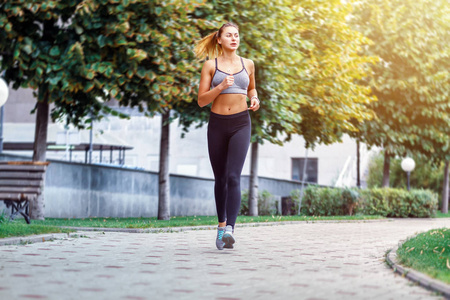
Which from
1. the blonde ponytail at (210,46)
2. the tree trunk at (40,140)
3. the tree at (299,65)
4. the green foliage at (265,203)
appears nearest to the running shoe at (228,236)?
the blonde ponytail at (210,46)

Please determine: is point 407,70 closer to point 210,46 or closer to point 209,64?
point 210,46

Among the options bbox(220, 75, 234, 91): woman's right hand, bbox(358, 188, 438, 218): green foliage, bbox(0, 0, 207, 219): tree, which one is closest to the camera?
bbox(220, 75, 234, 91): woman's right hand

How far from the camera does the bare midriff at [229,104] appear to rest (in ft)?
Result: 25.7

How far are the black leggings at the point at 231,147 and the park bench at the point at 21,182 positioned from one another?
4.57 metres

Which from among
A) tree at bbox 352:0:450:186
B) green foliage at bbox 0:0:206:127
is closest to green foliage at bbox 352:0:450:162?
tree at bbox 352:0:450:186

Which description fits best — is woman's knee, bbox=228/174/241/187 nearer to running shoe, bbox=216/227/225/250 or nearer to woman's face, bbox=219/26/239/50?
running shoe, bbox=216/227/225/250

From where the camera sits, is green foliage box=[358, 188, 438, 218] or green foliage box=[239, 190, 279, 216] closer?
green foliage box=[239, 190, 279, 216]

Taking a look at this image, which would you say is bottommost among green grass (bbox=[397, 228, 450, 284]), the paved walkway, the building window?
the paved walkway

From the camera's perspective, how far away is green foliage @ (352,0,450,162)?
2539cm

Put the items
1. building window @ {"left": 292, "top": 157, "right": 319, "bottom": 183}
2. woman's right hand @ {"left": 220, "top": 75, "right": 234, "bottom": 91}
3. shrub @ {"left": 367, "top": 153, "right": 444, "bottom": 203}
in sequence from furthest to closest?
building window @ {"left": 292, "top": 157, "right": 319, "bottom": 183} < shrub @ {"left": 367, "top": 153, "right": 444, "bottom": 203} < woman's right hand @ {"left": 220, "top": 75, "right": 234, "bottom": 91}

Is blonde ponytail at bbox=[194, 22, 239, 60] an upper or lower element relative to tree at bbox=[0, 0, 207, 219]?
lower

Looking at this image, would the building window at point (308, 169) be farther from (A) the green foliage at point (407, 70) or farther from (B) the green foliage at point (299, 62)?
(B) the green foliage at point (299, 62)

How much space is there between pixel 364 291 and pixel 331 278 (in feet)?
2.24

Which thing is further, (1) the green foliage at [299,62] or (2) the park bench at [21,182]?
(1) the green foliage at [299,62]
